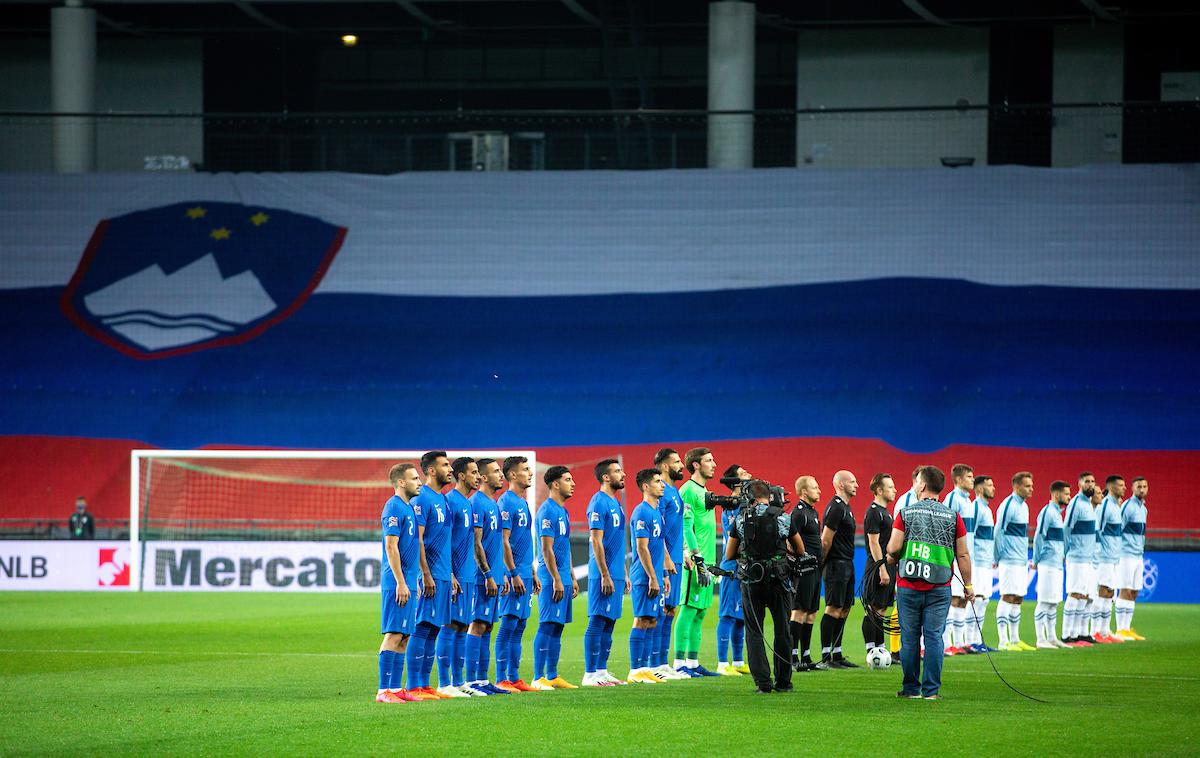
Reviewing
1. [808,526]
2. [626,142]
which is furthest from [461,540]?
[626,142]

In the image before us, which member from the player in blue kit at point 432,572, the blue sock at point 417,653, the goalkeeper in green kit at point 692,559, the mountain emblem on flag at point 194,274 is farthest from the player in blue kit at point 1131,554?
the mountain emblem on flag at point 194,274

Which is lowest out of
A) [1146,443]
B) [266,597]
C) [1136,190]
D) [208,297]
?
[266,597]

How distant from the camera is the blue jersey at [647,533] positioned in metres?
13.8

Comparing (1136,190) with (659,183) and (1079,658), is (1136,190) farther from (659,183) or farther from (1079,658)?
(1079,658)

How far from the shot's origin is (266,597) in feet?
83.4

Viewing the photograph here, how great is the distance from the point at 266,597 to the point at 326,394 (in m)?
6.89

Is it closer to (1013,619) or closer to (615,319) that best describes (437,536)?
(1013,619)

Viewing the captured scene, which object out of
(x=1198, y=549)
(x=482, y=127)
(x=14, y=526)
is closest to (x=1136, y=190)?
(x=1198, y=549)

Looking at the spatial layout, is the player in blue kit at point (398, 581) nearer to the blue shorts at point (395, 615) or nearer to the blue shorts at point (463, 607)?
the blue shorts at point (395, 615)

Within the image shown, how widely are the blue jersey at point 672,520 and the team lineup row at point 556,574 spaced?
15mm

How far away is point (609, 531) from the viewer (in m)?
13.7

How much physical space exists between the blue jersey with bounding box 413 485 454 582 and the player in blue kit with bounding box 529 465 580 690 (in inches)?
35.8

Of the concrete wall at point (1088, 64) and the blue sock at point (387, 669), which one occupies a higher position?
the concrete wall at point (1088, 64)

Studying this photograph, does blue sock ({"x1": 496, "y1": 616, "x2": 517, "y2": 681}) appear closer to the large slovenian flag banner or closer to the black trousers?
the black trousers
